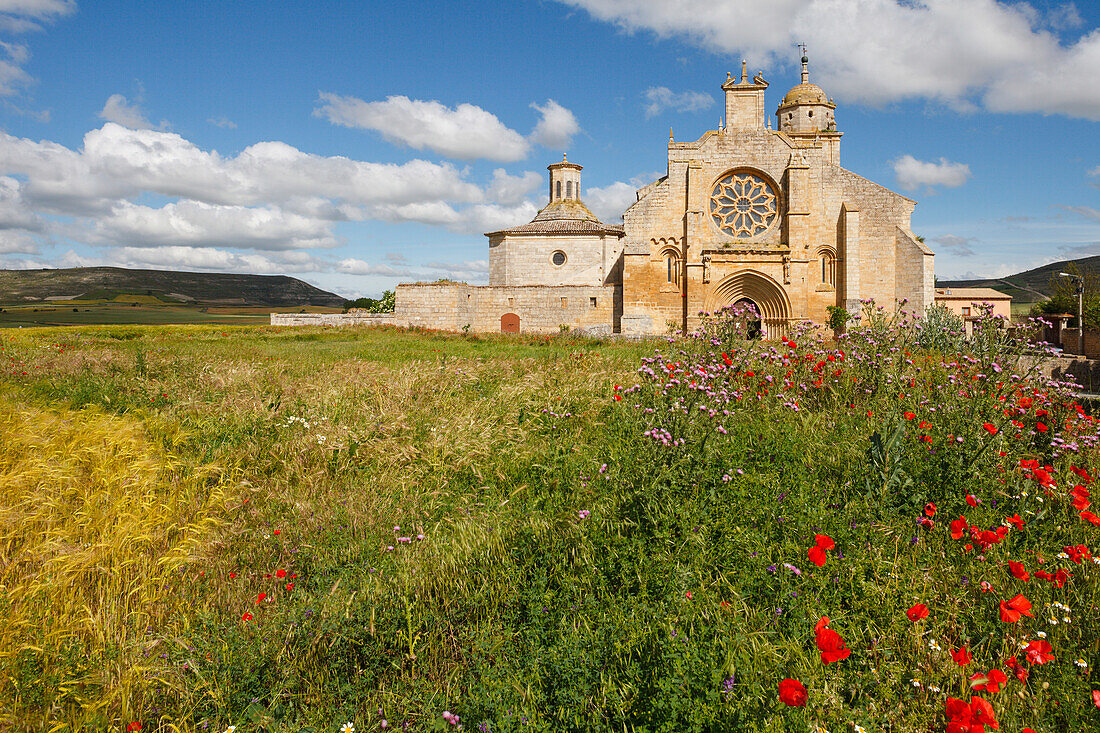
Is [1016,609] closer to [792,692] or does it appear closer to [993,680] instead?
[993,680]

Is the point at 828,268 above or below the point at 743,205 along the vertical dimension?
below

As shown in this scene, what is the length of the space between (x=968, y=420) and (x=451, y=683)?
451 centimetres

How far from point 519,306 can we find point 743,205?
12729 millimetres

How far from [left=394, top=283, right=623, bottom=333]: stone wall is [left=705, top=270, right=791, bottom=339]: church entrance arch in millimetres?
5117

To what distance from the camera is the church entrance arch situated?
26266mm

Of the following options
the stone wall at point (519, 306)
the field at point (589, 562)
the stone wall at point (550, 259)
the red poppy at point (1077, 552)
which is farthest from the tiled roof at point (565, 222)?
the red poppy at point (1077, 552)

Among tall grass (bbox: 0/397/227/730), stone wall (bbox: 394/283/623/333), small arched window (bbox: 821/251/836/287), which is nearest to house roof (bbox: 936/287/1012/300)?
small arched window (bbox: 821/251/836/287)

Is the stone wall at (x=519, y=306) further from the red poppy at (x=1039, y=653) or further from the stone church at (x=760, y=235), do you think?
the red poppy at (x=1039, y=653)

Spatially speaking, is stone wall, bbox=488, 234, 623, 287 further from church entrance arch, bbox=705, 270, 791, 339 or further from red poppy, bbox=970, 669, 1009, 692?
red poppy, bbox=970, 669, 1009, 692

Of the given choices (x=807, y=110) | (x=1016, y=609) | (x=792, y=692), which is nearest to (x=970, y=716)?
(x=792, y=692)

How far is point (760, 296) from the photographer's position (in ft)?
88.4

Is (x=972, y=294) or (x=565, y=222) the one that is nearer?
(x=565, y=222)

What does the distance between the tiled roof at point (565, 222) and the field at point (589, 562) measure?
2847 centimetres

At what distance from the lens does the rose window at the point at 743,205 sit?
27.1 meters
